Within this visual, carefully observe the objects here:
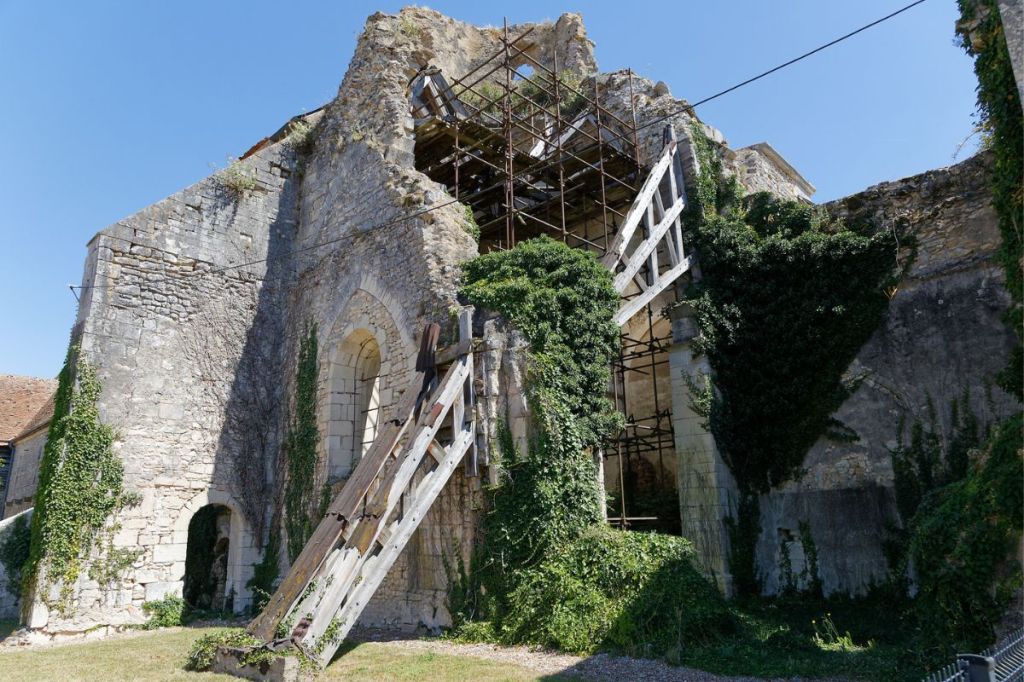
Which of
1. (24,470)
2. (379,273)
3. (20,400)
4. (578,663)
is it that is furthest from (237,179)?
(20,400)

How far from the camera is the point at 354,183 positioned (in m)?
12.2

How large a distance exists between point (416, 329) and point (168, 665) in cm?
508

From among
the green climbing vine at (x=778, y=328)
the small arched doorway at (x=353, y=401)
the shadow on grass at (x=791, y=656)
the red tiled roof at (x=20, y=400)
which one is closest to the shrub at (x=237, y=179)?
the small arched doorway at (x=353, y=401)

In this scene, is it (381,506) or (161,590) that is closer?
(381,506)

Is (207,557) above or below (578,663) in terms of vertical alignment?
above

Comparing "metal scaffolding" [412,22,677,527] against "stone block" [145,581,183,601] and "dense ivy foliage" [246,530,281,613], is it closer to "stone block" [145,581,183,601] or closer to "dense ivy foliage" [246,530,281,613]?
"dense ivy foliage" [246,530,281,613]

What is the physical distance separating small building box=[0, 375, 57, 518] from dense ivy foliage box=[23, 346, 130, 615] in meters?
7.94

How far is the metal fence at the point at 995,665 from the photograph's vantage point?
3176 millimetres

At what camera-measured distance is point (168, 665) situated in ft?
23.5

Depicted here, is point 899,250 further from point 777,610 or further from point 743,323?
point 777,610

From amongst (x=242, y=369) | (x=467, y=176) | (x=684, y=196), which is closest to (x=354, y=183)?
(x=467, y=176)

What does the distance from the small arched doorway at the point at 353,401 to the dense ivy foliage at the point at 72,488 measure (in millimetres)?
3236

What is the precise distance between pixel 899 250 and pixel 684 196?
360 centimetres

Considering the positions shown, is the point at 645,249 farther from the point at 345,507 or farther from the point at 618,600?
the point at 345,507
